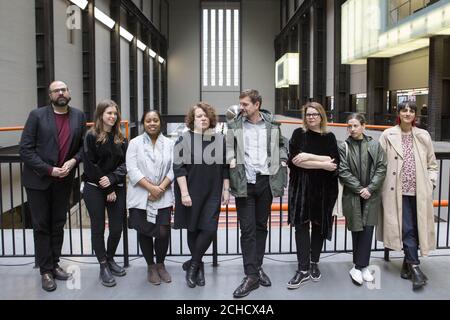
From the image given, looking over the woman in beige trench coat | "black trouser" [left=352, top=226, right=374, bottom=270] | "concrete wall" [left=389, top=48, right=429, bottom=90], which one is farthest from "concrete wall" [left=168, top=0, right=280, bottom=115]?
"black trouser" [left=352, top=226, right=374, bottom=270]

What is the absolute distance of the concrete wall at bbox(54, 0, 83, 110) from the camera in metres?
15.0

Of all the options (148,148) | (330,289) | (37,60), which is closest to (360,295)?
(330,289)

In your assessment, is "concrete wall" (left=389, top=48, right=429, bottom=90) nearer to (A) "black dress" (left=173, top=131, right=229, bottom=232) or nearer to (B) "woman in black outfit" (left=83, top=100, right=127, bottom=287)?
(A) "black dress" (left=173, top=131, right=229, bottom=232)

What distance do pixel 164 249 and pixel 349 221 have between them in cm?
175

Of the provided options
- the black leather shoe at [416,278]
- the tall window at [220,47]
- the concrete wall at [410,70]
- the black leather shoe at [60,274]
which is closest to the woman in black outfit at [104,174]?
the black leather shoe at [60,274]

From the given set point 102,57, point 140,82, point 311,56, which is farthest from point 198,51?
point 102,57

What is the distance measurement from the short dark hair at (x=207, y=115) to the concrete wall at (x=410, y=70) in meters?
12.4

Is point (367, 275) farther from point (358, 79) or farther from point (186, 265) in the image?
point (358, 79)

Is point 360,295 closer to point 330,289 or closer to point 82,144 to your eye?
point 330,289

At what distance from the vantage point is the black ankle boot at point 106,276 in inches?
161

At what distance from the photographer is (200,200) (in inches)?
157

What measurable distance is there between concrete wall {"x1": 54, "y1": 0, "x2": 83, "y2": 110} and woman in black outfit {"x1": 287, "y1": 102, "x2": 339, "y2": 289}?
1283 centimetres

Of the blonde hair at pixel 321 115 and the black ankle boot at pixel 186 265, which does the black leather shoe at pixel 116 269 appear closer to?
the black ankle boot at pixel 186 265

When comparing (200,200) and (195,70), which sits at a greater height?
(195,70)
